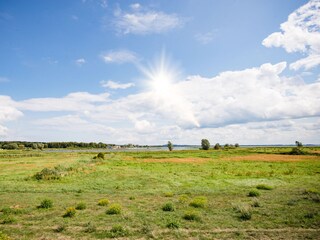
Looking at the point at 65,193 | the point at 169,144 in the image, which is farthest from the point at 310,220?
the point at 169,144

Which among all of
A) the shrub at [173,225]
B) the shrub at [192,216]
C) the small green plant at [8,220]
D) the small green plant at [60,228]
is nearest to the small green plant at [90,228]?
the small green plant at [60,228]

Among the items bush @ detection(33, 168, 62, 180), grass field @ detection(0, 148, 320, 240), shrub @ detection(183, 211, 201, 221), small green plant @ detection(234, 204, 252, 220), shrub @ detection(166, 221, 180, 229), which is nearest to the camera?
grass field @ detection(0, 148, 320, 240)

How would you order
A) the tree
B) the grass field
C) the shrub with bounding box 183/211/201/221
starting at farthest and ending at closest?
the tree, the shrub with bounding box 183/211/201/221, the grass field

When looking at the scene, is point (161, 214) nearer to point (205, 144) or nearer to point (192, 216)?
point (192, 216)

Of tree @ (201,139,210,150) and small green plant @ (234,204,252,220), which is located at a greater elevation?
tree @ (201,139,210,150)

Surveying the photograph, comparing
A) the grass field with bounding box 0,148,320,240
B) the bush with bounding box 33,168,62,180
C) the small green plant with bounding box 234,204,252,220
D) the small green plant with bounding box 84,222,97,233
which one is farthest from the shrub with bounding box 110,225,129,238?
the bush with bounding box 33,168,62,180

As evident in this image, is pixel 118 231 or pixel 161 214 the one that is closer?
pixel 118 231

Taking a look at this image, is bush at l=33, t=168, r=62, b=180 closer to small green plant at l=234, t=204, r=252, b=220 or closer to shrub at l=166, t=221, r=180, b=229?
shrub at l=166, t=221, r=180, b=229

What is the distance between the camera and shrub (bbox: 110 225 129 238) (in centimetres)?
1300

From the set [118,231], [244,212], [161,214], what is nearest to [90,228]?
[118,231]

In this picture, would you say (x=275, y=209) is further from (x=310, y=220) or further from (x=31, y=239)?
(x=31, y=239)

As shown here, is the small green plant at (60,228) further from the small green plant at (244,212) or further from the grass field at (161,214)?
the small green plant at (244,212)

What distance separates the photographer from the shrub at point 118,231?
1300 cm

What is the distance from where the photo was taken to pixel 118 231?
13.4 meters
